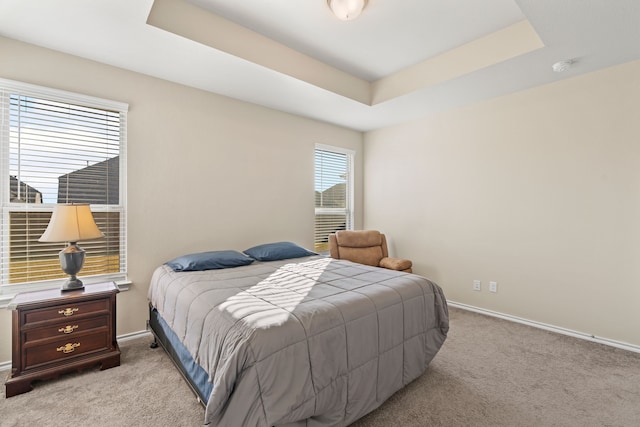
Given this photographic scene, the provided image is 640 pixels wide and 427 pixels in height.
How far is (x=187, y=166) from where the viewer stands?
3.13 meters

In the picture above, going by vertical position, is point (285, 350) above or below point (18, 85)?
below

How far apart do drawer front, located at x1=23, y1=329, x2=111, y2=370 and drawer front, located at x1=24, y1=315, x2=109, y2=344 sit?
0.04m

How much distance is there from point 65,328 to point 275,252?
5.85 ft

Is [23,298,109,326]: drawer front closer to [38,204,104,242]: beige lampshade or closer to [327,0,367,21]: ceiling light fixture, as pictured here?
[38,204,104,242]: beige lampshade

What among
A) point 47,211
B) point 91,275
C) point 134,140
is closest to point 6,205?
point 47,211

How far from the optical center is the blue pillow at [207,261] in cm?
261

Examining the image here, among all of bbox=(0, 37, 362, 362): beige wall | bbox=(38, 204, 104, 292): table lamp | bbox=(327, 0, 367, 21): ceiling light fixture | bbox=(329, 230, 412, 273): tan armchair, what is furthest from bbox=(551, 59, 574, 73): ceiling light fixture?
bbox=(38, 204, 104, 292): table lamp

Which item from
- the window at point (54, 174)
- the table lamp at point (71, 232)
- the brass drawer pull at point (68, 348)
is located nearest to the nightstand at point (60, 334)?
the brass drawer pull at point (68, 348)

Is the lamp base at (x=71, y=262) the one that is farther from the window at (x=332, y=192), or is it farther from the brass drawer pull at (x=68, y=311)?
the window at (x=332, y=192)

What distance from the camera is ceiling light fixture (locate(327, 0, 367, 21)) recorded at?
2.15 metres

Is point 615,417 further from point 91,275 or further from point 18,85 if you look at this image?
point 18,85

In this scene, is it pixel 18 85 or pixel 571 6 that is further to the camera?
pixel 18 85

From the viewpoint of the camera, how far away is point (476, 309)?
3613 millimetres

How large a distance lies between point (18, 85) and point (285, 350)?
2901 millimetres
